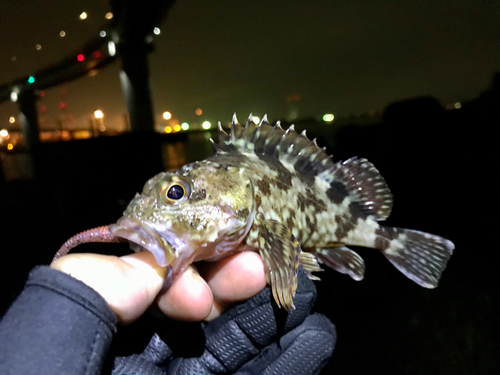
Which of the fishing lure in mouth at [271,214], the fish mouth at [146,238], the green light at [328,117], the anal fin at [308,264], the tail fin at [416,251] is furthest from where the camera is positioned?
the green light at [328,117]

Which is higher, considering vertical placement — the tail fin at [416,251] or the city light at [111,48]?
the city light at [111,48]

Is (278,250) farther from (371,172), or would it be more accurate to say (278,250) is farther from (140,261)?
(371,172)

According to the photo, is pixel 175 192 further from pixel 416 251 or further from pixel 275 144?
pixel 416 251

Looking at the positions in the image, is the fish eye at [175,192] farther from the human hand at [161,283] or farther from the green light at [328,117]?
the green light at [328,117]

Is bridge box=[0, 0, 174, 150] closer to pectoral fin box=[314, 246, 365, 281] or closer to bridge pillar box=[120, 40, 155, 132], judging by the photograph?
bridge pillar box=[120, 40, 155, 132]

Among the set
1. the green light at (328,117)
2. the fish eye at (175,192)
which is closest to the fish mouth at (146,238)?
the fish eye at (175,192)
